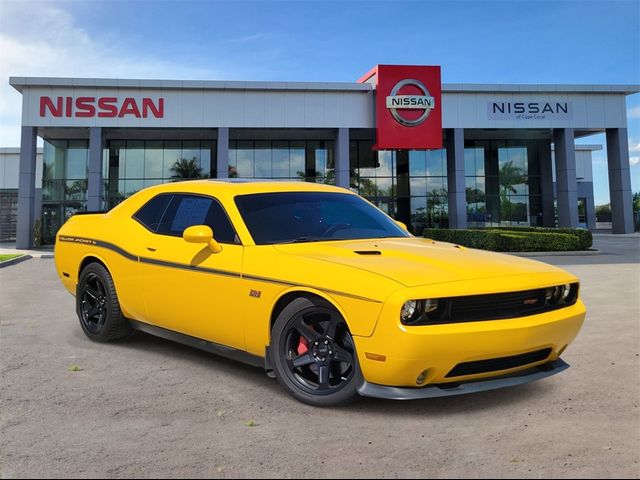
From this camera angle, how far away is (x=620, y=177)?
28391mm

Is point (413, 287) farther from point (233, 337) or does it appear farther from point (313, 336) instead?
point (233, 337)

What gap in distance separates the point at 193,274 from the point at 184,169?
88.8 feet

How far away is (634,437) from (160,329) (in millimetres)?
3667

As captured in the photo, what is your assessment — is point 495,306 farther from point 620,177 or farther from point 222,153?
point 620,177

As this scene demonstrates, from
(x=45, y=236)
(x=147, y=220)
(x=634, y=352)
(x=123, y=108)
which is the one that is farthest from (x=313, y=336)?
(x=45, y=236)

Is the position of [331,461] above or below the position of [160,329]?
below

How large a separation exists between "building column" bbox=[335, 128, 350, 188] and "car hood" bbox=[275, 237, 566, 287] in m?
21.7

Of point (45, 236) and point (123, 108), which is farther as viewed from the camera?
point (45, 236)

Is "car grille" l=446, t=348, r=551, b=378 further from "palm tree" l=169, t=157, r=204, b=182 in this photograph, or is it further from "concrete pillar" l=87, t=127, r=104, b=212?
"palm tree" l=169, t=157, r=204, b=182

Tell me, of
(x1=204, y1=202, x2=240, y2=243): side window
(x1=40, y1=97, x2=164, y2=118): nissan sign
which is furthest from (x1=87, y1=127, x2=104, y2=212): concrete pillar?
(x1=204, y1=202, x2=240, y2=243): side window

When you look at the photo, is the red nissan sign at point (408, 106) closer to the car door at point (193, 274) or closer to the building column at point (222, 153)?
the building column at point (222, 153)

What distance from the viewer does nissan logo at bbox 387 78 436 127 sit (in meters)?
24.8

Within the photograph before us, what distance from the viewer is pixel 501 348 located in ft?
9.77

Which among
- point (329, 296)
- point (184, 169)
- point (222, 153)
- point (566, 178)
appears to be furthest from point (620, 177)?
point (329, 296)
